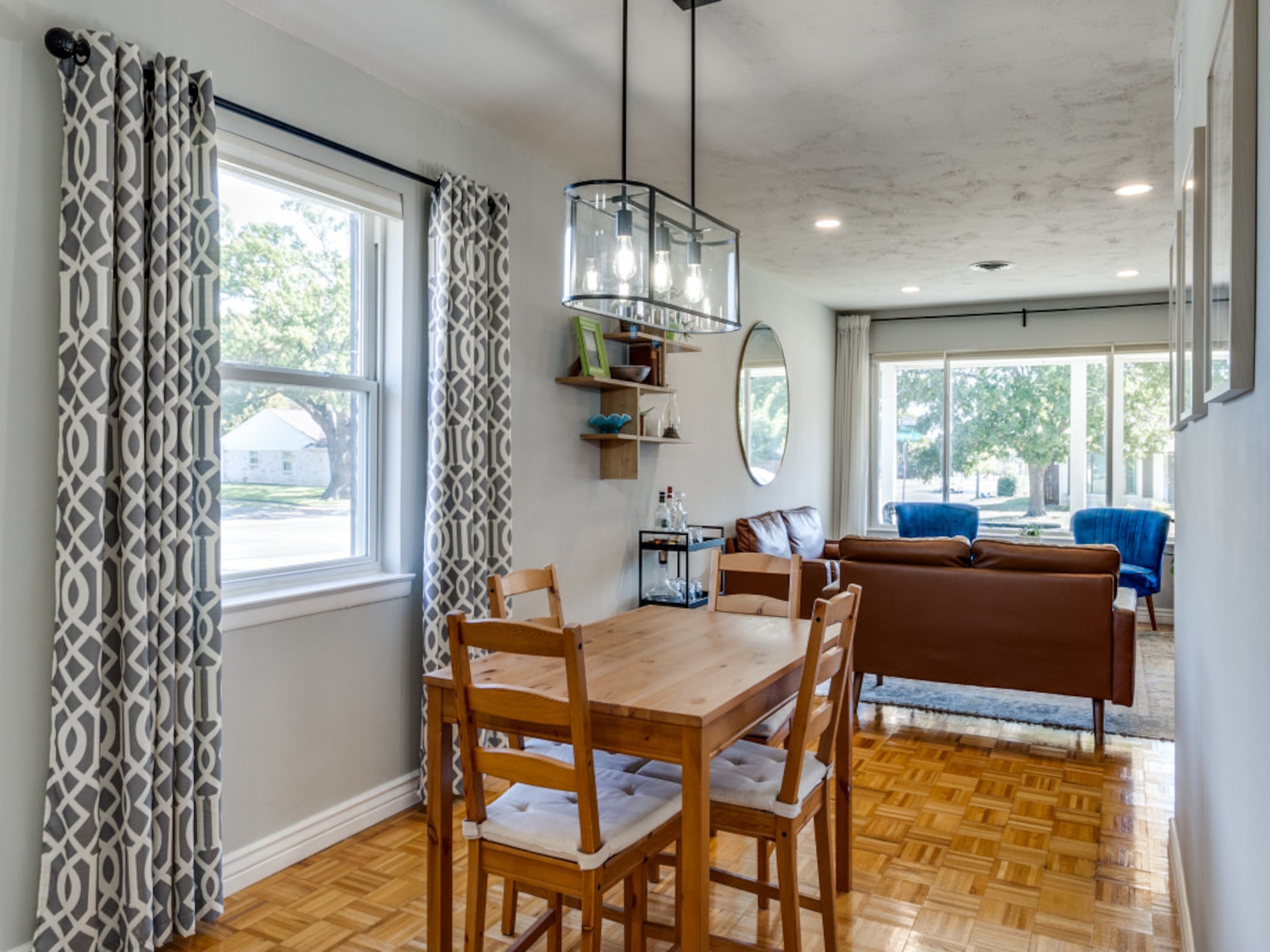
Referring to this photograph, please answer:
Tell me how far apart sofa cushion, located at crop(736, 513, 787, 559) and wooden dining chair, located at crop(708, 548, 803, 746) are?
2047mm

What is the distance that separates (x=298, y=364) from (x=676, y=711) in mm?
1811

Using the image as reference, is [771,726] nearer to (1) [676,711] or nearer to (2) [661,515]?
(1) [676,711]

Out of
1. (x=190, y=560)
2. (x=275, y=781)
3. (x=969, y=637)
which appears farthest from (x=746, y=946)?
(x=969, y=637)

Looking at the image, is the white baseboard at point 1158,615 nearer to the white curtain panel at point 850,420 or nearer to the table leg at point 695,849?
the white curtain panel at point 850,420

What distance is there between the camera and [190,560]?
7.80 ft

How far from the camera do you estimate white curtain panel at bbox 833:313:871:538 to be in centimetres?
778

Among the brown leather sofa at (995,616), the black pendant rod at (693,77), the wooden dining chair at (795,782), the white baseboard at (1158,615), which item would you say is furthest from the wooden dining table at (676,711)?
the white baseboard at (1158,615)

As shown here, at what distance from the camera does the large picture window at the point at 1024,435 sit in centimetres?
719

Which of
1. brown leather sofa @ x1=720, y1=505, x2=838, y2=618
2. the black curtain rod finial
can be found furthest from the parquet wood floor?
the black curtain rod finial

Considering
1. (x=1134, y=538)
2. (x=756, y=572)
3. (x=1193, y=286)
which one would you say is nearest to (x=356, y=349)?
(x=756, y=572)

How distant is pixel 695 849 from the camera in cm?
188

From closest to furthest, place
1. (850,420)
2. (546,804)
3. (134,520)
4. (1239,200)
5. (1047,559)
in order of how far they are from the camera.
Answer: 1. (1239,200)
2. (546,804)
3. (134,520)
4. (1047,559)
5. (850,420)

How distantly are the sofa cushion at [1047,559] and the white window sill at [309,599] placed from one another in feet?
8.46

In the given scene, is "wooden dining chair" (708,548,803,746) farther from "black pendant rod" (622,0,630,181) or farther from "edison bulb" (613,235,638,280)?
"black pendant rod" (622,0,630,181)
